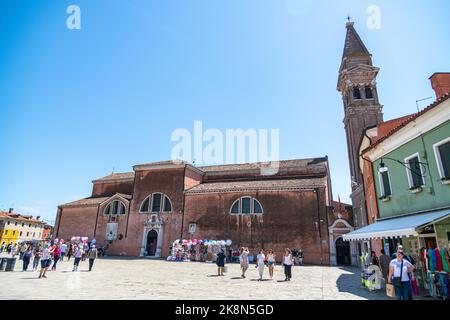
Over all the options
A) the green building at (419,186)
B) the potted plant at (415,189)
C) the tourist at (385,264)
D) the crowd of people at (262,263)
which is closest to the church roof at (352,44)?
the green building at (419,186)

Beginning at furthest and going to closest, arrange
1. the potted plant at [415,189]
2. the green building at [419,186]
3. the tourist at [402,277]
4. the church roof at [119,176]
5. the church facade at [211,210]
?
the church roof at [119,176]
the church facade at [211,210]
the potted plant at [415,189]
the green building at [419,186]
the tourist at [402,277]

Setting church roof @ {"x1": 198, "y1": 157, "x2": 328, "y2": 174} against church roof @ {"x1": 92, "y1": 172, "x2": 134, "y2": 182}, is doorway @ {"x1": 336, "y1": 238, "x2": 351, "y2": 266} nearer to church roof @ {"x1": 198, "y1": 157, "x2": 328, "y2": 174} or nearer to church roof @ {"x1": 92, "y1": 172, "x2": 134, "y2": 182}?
church roof @ {"x1": 198, "y1": 157, "x2": 328, "y2": 174}

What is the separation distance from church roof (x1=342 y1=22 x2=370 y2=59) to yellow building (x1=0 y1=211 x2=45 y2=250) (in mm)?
58682

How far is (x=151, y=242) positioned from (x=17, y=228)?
130 ft

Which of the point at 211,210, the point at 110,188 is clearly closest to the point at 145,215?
the point at 211,210

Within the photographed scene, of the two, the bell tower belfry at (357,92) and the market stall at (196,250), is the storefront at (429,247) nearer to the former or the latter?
the market stall at (196,250)

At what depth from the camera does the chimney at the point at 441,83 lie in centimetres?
1310

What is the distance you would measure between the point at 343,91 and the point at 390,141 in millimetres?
27925

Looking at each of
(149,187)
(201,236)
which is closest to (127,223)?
(149,187)

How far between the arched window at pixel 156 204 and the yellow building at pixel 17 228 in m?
30.1

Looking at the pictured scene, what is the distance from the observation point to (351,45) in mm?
36562

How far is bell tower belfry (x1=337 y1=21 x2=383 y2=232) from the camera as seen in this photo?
31.9 metres

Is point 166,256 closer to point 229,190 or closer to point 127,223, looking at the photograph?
point 127,223
